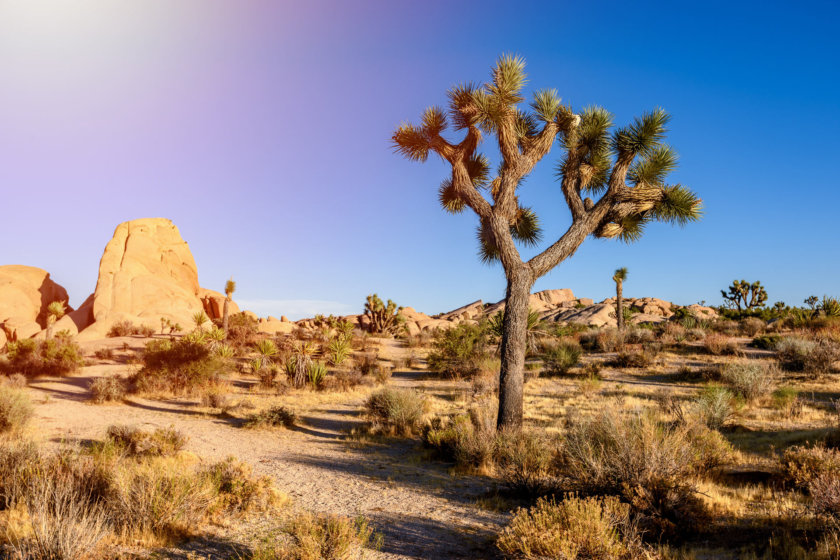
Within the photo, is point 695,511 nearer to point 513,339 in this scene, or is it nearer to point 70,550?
point 513,339

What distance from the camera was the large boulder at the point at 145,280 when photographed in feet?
122

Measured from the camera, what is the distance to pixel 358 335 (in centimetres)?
3475

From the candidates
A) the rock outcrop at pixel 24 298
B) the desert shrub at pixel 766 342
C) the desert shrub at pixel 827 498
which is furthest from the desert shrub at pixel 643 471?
the rock outcrop at pixel 24 298

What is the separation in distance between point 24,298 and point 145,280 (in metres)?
9.52

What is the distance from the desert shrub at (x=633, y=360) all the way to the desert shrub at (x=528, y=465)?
43.3ft

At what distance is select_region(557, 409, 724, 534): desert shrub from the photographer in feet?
16.0

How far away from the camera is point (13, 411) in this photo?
980 centimetres

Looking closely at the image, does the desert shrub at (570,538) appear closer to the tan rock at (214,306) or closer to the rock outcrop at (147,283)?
the rock outcrop at (147,283)

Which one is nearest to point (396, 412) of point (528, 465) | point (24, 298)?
point (528, 465)

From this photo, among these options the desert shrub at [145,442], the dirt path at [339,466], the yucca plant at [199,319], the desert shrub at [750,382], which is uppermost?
the yucca plant at [199,319]

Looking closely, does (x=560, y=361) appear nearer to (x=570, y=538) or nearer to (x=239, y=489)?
(x=239, y=489)

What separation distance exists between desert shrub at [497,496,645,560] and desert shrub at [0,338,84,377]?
23535 mm

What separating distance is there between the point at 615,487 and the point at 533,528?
1888 mm

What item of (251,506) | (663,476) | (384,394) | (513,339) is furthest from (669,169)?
(251,506)
